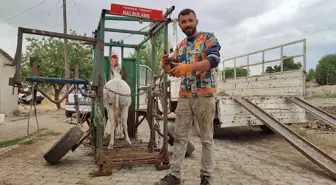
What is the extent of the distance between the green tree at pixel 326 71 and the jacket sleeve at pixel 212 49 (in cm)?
3795

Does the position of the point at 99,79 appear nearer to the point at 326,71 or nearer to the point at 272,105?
the point at 272,105

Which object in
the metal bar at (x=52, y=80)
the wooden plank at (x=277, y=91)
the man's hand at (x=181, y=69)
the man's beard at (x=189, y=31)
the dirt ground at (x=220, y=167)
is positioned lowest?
the dirt ground at (x=220, y=167)

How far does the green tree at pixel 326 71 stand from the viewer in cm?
3531

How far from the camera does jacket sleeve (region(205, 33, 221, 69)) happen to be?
2729 mm

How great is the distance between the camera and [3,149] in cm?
520

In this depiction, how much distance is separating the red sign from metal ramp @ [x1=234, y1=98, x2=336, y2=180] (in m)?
3.06

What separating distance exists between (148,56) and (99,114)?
76.4 ft

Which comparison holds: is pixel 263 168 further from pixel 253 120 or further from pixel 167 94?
pixel 253 120

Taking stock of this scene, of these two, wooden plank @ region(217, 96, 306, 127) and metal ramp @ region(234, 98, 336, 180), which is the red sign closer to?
wooden plank @ region(217, 96, 306, 127)

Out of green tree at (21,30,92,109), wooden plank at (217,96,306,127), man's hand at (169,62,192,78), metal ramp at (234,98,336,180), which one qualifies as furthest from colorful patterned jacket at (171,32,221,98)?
green tree at (21,30,92,109)

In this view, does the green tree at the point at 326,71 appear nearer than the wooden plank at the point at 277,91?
No

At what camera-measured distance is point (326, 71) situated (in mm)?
36344

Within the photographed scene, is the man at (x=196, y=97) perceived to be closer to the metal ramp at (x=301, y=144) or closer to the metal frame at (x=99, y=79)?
the metal frame at (x=99, y=79)

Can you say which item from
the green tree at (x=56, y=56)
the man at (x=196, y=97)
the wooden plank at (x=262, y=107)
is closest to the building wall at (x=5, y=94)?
the green tree at (x=56, y=56)
